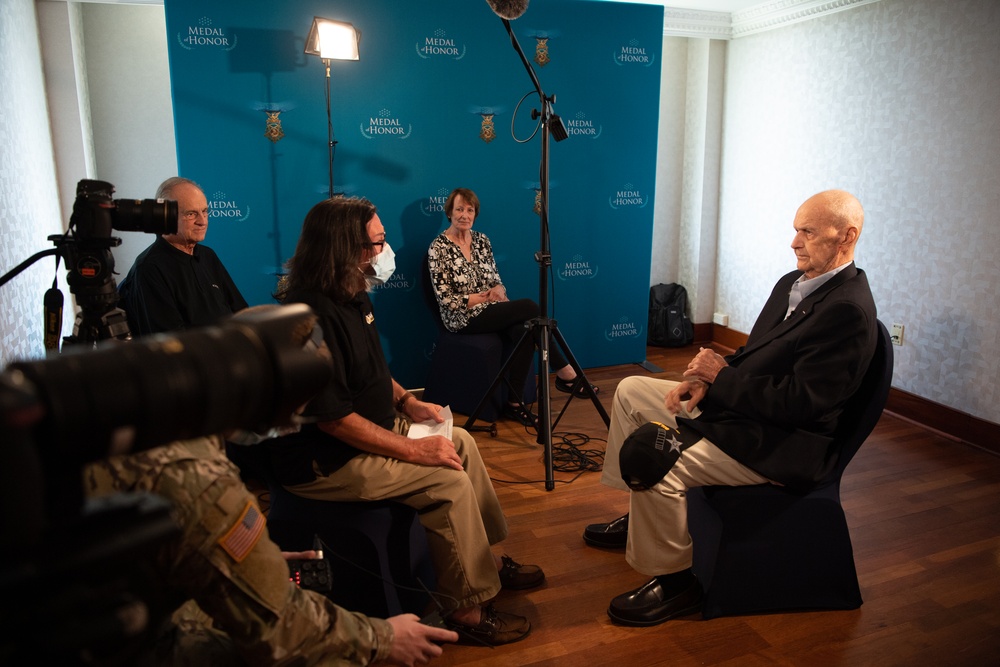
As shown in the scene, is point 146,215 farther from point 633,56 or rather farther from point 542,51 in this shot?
point 633,56

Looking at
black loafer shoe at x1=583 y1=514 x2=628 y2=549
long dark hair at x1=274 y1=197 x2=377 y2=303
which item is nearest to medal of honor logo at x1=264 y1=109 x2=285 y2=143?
long dark hair at x1=274 y1=197 x2=377 y2=303

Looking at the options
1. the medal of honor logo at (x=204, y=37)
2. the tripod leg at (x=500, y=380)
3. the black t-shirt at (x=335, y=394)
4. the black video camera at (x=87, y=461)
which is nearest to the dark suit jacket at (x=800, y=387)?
the black t-shirt at (x=335, y=394)

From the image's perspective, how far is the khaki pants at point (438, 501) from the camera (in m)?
1.93

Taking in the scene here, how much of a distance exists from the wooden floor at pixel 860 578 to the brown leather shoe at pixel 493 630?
2 cm

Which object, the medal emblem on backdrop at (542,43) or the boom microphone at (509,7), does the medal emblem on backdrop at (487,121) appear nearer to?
the medal emblem on backdrop at (542,43)

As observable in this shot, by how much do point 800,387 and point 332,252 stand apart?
133cm

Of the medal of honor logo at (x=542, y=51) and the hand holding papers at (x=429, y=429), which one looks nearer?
the hand holding papers at (x=429, y=429)

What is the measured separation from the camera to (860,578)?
2342 millimetres

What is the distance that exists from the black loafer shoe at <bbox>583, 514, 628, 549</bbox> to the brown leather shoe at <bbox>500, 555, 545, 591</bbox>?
1.08 feet

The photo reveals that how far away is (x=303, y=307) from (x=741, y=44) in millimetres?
4994

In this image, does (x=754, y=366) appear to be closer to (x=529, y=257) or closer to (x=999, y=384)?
(x=999, y=384)

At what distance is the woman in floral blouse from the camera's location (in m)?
3.85

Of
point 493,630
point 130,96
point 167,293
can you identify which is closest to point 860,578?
point 493,630

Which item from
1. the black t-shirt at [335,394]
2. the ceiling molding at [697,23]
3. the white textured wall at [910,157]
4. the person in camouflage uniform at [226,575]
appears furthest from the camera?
the ceiling molding at [697,23]
